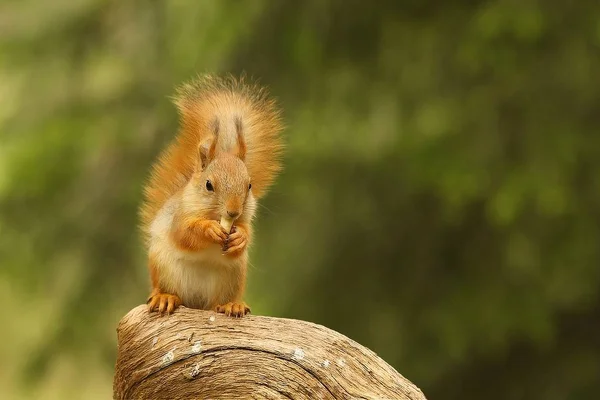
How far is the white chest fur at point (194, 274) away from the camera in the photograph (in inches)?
92.9

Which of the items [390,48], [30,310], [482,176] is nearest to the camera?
[482,176]

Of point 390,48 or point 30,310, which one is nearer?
point 390,48

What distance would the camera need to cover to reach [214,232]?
226 centimetres

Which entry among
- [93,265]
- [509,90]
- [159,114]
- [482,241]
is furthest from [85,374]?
[509,90]

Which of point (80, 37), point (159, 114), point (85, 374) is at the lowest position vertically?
point (85, 374)

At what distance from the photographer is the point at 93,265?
470 centimetres

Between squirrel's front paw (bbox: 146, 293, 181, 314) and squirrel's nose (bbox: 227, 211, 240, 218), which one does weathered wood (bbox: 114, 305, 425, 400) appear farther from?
squirrel's nose (bbox: 227, 211, 240, 218)

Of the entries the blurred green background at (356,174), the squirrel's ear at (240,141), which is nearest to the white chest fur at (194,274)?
the squirrel's ear at (240,141)

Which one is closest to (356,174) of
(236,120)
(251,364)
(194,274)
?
(236,120)

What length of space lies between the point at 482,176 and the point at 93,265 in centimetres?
178

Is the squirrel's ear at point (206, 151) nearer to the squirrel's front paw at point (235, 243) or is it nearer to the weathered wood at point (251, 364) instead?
the squirrel's front paw at point (235, 243)

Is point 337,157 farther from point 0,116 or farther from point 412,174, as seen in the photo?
point 0,116

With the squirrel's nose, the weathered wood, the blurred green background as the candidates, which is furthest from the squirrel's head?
the blurred green background

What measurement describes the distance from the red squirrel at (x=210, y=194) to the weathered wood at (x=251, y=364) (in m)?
0.08
